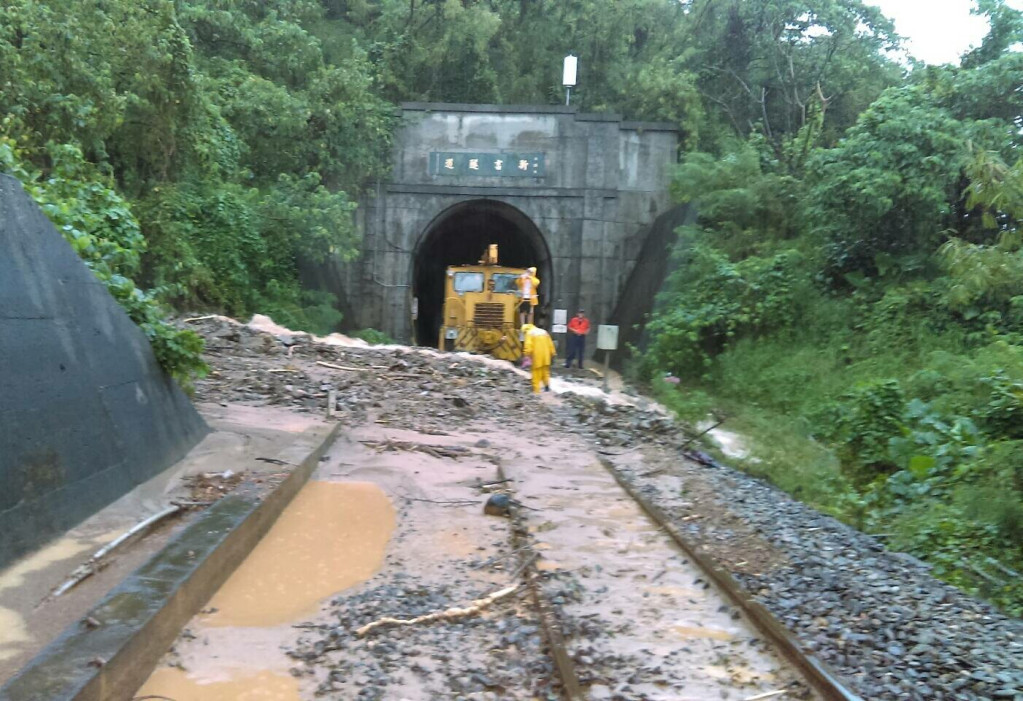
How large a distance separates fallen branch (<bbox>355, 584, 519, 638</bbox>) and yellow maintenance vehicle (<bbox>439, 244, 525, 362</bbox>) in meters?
17.0

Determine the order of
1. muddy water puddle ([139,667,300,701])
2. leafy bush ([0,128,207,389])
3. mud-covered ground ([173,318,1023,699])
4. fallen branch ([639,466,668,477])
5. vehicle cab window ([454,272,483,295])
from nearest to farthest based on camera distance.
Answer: muddy water puddle ([139,667,300,701]) < mud-covered ground ([173,318,1023,699]) < leafy bush ([0,128,207,389]) < fallen branch ([639,466,668,477]) < vehicle cab window ([454,272,483,295])

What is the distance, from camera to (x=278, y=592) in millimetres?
5188

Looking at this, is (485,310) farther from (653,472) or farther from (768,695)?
(768,695)

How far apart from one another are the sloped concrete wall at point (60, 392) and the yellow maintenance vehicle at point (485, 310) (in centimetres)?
1570

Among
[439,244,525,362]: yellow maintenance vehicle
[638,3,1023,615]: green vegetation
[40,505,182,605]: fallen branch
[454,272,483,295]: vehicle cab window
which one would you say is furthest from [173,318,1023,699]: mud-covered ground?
[454,272,483,295]: vehicle cab window

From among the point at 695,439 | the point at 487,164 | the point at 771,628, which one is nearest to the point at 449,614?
the point at 771,628

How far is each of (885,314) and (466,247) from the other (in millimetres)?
21649

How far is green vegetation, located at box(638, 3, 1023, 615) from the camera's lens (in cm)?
848

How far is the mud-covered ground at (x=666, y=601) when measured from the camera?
13.5 ft

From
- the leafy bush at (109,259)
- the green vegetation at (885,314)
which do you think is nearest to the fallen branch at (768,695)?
the green vegetation at (885,314)

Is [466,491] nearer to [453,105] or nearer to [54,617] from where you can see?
[54,617]

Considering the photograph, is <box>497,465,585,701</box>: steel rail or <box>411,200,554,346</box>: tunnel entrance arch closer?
<box>497,465,585,701</box>: steel rail

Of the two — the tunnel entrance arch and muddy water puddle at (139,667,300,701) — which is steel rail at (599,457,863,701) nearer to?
muddy water puddle at (139,667,300,701)

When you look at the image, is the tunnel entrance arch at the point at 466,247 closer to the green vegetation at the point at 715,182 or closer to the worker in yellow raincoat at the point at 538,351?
the green vegetation at the point at 715,182
